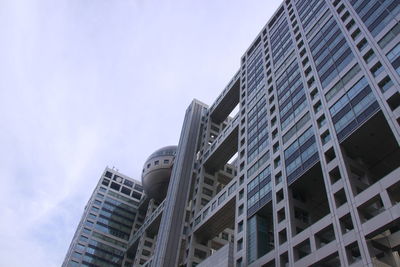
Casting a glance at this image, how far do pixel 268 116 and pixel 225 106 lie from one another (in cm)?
3435

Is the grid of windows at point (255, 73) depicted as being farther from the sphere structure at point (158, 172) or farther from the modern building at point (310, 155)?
the sphere structure at point (158, 172)

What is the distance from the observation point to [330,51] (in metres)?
52.0

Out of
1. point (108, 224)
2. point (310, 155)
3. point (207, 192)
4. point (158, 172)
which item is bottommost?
point (310, 155)

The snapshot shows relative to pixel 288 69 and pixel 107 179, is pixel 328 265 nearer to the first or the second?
pixel 288 69

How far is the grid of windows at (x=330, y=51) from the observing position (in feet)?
159

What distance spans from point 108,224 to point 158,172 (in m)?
22.7

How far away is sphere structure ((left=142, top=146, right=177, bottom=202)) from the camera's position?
340 feet

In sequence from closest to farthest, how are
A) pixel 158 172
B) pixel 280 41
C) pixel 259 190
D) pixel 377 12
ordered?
1. pixel 377 12
2. pixel 259 190
3. pixel 280 41
4. pixel 158 172

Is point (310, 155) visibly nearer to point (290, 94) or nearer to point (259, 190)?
point (259, 190)

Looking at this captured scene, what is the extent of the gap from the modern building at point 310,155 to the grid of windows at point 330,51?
188 mm

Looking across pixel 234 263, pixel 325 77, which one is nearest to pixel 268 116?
pixel 325 77

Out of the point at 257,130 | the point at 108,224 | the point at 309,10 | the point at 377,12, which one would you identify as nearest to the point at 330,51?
the point at 377,12

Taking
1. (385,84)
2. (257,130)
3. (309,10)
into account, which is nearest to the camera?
(385,84)

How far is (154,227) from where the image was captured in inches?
3917
